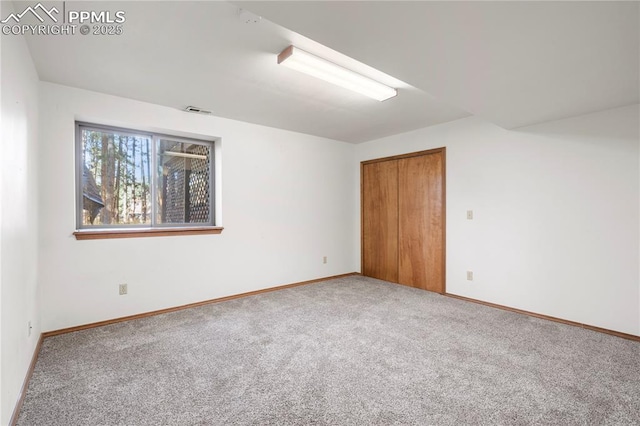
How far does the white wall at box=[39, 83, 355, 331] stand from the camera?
272 cm

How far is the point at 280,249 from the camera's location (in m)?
4.29

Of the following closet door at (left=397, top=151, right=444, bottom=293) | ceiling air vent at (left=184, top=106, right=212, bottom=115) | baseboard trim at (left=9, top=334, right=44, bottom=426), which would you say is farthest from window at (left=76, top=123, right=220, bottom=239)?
closet door at (left=397, top=151, right=444, bottom=293)

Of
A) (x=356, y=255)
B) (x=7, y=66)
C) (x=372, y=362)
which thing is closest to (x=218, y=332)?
(x=372, y=362)

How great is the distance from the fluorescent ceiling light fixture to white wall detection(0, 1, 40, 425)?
1540 millimetres

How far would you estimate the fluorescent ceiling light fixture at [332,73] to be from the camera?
214 centimetres

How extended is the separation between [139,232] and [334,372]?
247 cm

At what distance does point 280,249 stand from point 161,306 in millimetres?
1645

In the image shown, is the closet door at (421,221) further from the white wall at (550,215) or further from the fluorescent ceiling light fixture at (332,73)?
the fluorescent ceiling light fixture at (332,73)

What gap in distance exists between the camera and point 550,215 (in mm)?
3098

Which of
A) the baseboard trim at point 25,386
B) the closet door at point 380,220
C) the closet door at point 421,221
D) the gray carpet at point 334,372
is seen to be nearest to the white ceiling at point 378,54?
the closet door at point 421,221

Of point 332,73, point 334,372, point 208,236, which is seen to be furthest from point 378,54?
point 208,236

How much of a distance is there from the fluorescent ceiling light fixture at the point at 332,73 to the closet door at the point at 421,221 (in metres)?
1.67

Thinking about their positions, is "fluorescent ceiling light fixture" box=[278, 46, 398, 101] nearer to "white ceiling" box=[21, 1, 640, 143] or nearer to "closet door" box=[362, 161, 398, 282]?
"white ceiling" box=[21, 1, 640, 143]

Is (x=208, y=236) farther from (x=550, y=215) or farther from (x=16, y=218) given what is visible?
(x=550, y=215)
